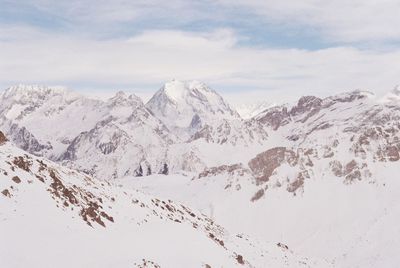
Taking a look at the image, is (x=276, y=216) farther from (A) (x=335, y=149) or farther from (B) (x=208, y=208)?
(A) (x=335, y=149)

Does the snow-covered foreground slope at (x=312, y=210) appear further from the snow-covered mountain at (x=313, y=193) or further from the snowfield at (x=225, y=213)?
the snowfield at (x=225, y=213)

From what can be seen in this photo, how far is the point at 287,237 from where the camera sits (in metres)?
134

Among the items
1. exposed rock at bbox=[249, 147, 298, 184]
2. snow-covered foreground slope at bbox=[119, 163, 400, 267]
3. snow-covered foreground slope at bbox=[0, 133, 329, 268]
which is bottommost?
snow-covered foreground slope at bbox=[119, 163, 400, 267]

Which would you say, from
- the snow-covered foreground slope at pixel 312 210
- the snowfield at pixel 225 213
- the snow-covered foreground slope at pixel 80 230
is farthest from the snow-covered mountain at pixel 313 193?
the snow-covered foreground slope at pixel 80 230

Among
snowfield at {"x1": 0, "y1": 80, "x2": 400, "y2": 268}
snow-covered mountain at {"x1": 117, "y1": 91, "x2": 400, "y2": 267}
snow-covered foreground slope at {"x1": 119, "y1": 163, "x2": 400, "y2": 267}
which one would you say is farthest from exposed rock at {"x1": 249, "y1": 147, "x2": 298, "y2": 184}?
snow-covered foreground slope at {"x1": 119, "y1": 163, "x2": 400, "y2": 267}

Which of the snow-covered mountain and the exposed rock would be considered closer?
the snow-covered mountain

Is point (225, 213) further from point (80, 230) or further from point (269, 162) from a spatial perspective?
point (80, 230)

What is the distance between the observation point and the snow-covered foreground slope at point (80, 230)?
2894cm

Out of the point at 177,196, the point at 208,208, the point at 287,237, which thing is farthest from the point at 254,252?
the point at 177,196

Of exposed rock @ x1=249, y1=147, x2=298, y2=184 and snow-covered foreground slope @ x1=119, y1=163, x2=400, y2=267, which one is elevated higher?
exposed rock @ x1=249, y1=147, x2=298, y2=184

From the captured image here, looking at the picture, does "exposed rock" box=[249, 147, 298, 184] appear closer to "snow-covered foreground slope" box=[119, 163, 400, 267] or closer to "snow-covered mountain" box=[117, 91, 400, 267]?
"snow-covered mountain" box=[117, 91, 400, 267]

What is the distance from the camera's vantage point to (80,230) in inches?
1336

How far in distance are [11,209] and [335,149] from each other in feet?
499

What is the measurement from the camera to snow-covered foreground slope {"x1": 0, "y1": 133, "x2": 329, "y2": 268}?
2894 centimetres
